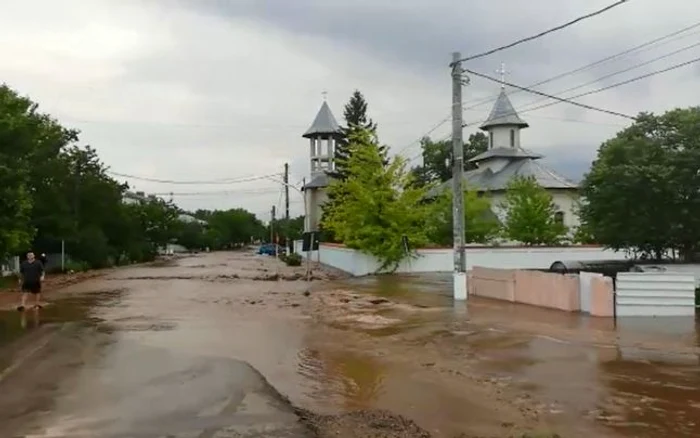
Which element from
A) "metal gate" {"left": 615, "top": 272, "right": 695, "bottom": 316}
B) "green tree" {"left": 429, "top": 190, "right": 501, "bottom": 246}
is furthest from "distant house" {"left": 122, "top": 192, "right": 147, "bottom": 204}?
"metal gate" {"left": 615, "top": 272, "right": 695, "bottom": 316}

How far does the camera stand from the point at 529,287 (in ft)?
78.5

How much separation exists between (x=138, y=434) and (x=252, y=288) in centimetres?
2536

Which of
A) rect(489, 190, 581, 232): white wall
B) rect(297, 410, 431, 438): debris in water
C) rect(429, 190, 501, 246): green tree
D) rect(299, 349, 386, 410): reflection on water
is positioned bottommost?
rect(299, 349, 386, 410): reflection on water

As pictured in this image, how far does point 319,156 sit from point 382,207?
43.2m

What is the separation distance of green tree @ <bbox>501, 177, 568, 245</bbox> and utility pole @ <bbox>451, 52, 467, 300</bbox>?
886 inches

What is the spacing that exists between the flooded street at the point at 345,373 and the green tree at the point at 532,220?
25163 millimetres

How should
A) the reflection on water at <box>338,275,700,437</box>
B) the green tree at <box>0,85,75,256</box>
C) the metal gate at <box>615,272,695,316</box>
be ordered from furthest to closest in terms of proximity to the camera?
the green tree at <box>0,85,75,256</box>, the metal gate at <box>615,272,695,316</box>, the reflection on water at <box>338,275,700,437</box>

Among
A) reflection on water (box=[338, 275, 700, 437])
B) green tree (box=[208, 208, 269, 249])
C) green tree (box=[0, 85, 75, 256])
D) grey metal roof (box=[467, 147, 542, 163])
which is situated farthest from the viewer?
green tree (box=[208, 208, 269, 249])

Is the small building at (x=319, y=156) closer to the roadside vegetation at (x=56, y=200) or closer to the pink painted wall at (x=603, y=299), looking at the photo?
the roadside vegetation at (x=56, y=200)

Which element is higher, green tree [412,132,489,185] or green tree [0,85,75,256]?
green tree [412,132,489,185]

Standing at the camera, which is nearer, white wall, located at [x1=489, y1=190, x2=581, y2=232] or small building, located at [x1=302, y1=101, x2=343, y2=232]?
white wall, located at [x1=489, y1=190, x2=581, y2=232]

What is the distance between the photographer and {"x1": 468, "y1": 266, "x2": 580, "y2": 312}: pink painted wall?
21.7 meters

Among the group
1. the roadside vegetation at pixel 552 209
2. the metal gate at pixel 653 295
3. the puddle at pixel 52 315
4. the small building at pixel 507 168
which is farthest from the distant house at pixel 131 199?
the metal gate at pixel 653 295

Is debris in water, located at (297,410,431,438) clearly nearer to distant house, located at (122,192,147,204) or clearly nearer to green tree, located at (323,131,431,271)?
green tree, located at (323,131,431,271)
